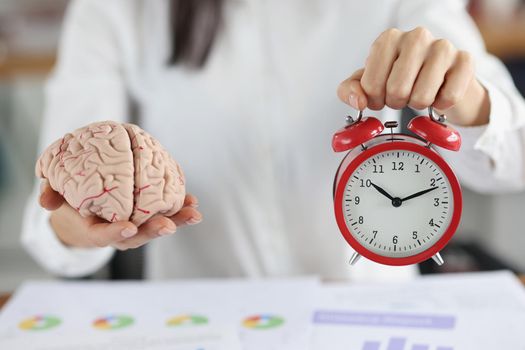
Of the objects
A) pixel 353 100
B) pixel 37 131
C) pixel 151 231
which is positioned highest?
pixel 353 100

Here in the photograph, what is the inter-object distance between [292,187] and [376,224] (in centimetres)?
46

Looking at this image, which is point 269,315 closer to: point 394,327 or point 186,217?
point 394,327

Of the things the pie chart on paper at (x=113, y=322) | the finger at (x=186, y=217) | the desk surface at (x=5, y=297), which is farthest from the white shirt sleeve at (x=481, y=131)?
the pie chart on paper at (x=113, y=322)

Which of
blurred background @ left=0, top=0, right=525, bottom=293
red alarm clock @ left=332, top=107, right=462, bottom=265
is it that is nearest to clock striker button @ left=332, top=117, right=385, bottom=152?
red alarm clock @ left=332, top=107, right=462, bottom=265

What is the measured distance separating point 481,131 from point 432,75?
23 centimetres

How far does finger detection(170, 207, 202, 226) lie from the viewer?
2.20 feet

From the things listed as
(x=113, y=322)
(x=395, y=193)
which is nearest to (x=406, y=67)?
(x=395, y=193)

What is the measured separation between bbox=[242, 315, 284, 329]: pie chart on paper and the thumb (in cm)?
34

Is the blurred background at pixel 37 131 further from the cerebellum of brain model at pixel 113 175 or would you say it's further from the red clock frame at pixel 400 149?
the cerebellum of brain model at pixel 113 175

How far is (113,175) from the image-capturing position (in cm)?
65

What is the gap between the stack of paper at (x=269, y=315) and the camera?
0.84 metres

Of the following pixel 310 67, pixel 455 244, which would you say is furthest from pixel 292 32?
pixel 455 244

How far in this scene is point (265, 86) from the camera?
114 cm

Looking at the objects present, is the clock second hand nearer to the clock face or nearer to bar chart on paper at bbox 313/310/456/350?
the clock face
